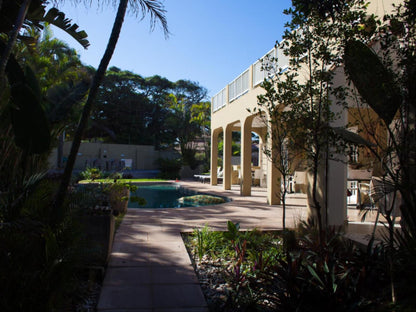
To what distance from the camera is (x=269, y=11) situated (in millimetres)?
5648

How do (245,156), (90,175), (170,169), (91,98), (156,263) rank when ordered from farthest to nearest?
(170,169)
(245,156)
(90,175)
(156,263)
(91,98)

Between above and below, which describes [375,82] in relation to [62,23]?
below

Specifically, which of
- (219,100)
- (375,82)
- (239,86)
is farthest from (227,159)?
(375,82)

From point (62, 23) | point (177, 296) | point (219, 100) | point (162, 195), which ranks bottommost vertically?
point (177, 296)

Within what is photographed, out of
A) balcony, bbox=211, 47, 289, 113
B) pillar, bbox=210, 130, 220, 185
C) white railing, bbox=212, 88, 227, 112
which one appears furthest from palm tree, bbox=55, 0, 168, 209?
pillar, bbox=210, 130, 220, 185

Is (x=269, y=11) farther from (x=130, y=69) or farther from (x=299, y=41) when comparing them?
(x=130, y=69)

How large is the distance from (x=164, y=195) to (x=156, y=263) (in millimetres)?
11326

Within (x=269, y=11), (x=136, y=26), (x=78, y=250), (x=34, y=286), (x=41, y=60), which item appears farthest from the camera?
(x=41, y=60)

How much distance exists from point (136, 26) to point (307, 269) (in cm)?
424

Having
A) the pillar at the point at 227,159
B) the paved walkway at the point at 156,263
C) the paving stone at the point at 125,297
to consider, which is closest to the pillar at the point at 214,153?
the pillar at the point at 227,159

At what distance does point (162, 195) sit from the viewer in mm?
15688

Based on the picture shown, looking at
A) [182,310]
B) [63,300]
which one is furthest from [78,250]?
[182,310]

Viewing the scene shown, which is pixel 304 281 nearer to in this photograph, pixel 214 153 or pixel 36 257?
pixel 36 257

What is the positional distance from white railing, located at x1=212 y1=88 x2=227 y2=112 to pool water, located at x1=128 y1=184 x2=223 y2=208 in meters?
4.65
